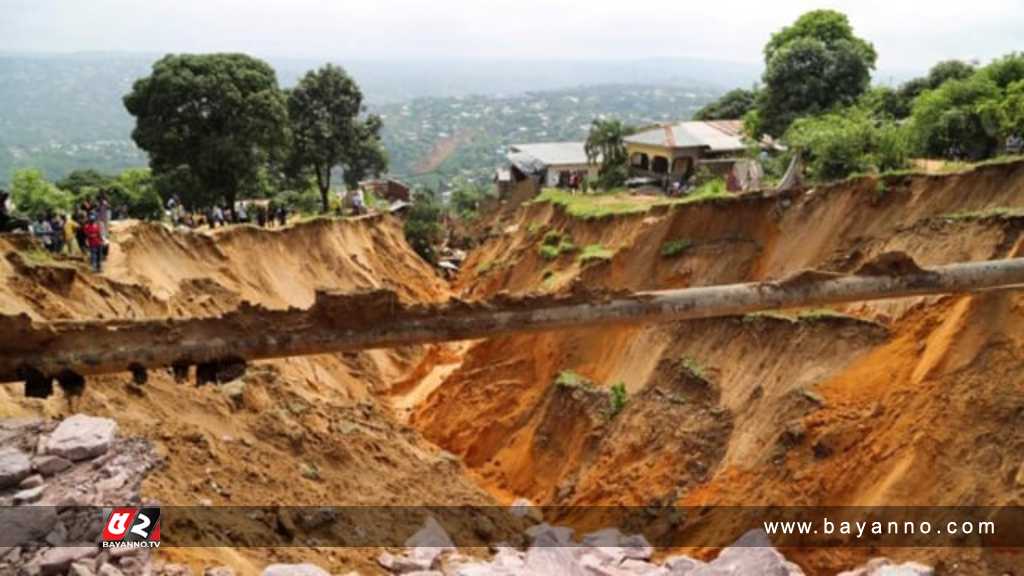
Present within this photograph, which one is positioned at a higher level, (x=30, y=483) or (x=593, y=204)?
(x=593, y=204)

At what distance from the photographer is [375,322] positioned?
33.9ft

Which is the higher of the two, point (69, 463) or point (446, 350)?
point (69, 463)

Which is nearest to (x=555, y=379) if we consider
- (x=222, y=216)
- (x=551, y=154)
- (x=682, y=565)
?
(x=682, y=565)

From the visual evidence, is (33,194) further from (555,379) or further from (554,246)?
(555,379)

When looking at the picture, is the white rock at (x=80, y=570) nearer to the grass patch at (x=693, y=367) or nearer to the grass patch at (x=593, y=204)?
the grass patch at (x=693, y=367)

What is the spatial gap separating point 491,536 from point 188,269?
49.3 ft

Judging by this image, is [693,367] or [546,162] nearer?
[693,367]

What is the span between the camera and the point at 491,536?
593 inches

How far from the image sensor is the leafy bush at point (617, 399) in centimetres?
1918

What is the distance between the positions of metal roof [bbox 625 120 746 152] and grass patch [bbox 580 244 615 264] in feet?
65.7

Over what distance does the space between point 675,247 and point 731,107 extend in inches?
1684

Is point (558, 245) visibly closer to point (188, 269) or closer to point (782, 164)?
point (782, 164)

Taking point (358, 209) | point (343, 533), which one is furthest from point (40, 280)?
point (358, 209)

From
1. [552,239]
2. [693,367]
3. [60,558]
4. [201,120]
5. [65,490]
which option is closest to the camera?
[60,558]
